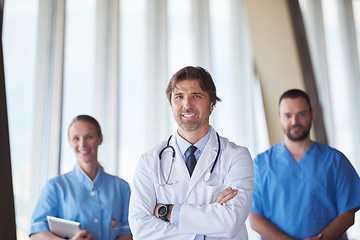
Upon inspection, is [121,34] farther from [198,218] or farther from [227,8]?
[198,218]

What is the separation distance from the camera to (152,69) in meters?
3.77

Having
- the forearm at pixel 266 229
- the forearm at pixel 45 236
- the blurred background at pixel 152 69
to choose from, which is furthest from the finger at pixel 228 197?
the blurred background at pixel 152 69

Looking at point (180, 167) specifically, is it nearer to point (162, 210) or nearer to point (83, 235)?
point (162, 210)

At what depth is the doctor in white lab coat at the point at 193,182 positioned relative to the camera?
66.8 inches

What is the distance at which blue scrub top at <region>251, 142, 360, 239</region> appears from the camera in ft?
8.05

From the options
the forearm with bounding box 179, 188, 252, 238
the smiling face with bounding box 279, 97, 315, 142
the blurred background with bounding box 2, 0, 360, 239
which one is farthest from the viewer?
the blurred background with bounding box 2, 0, 360, 239

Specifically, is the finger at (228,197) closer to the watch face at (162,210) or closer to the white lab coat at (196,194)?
the white lab coat at (196,194)

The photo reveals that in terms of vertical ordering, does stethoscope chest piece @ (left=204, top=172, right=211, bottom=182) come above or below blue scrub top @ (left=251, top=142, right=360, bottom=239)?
above

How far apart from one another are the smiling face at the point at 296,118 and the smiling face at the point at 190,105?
92cm

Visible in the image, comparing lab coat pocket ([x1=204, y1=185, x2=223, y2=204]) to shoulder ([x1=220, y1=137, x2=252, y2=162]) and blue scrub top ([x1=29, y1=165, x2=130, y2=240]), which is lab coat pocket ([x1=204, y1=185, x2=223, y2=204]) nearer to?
shoulder ([x1=220, y1=137, x2=252, y2=162])

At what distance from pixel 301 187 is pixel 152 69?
1877 mm

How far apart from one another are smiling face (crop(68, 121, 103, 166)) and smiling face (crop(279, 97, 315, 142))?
4.23 ft

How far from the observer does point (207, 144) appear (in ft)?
6.27

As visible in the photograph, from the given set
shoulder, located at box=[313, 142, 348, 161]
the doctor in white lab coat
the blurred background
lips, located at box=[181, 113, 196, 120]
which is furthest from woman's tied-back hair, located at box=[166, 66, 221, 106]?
the blurred background
